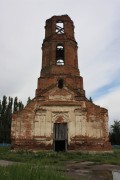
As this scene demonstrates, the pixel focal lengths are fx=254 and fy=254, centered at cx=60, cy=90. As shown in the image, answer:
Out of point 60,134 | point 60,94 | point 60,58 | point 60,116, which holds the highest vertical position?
point 60,58

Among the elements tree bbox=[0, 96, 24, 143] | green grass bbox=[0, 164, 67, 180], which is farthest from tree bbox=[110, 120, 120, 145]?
green grass bbox=[0, 164, 67, 180]

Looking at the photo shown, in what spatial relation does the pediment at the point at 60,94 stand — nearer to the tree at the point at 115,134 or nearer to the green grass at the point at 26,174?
the green grass at the point at 26,174

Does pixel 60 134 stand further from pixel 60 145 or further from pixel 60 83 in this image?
pixel 60 83

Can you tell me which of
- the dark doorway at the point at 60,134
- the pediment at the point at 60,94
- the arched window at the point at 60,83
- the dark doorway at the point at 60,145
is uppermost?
the arched window at the point at 60,83

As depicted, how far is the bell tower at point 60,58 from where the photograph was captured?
69.4 ft

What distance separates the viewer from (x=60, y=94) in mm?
20359

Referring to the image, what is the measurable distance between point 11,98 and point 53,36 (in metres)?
24.2

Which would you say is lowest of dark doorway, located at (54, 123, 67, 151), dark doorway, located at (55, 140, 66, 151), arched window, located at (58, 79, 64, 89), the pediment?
dark doorway, located at (55, 140, 66, 151)

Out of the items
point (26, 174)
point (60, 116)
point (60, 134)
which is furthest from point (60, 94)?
point (26, 174)

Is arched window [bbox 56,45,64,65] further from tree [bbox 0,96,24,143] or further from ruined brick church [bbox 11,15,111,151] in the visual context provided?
tree [bbox 0,96,24,143]

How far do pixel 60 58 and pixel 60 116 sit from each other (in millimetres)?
5423

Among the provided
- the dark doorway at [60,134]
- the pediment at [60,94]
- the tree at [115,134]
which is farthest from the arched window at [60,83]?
the tree at [115,134]

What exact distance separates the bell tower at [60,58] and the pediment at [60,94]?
56cm

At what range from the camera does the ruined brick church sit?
19.0 m
